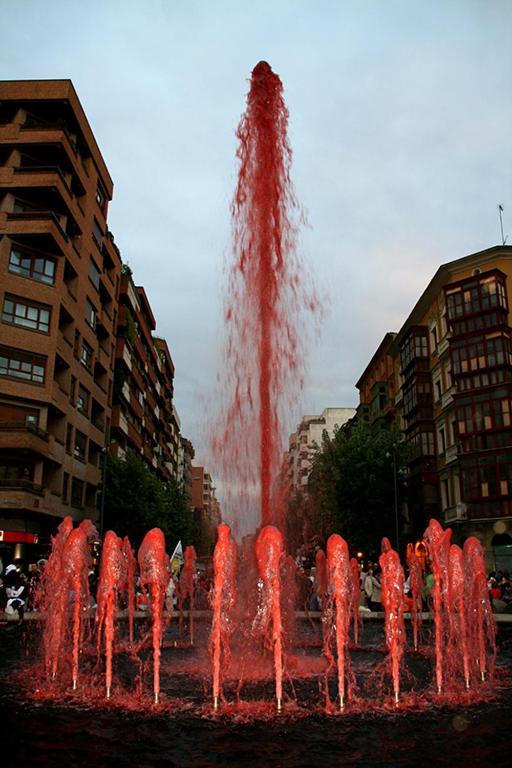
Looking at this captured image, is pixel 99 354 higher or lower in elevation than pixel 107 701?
higher

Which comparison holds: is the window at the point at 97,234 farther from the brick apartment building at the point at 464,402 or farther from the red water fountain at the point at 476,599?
the red water fountain at the point at 476,599

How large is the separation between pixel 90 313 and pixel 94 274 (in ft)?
9.41

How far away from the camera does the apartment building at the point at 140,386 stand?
186 feet

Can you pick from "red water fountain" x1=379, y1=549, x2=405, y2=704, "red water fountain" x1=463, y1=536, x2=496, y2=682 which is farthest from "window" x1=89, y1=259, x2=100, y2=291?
"red water fountain" x1=379, y1=549, x2=405, y2=704

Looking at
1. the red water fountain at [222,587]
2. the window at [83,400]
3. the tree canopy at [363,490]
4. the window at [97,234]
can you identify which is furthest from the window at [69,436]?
the red water fountain at [222,587]

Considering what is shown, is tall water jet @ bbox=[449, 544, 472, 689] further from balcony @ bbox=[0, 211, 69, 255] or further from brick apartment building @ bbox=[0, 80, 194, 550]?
balcony @ bbox=[0, 211, 69, 255]

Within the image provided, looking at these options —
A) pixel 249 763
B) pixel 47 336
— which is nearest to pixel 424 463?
pixel 47 336

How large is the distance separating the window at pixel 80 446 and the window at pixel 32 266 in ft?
32.8

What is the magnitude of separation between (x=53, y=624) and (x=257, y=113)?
12.0 m

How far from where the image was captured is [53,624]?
1227 cm

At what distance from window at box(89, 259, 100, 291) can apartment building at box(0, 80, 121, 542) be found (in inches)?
2.7

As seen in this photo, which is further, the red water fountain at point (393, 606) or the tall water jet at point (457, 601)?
the tall water jet at point (457, 601)

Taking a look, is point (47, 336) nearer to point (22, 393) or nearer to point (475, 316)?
point (22, 393)

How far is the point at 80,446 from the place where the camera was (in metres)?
45.1
